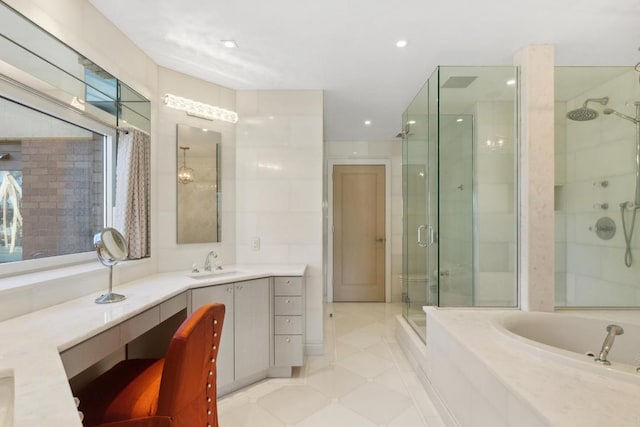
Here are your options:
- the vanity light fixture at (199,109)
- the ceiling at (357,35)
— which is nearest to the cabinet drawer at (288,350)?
the vanity light fixture at (199,109)

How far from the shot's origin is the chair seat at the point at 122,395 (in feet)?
3.56

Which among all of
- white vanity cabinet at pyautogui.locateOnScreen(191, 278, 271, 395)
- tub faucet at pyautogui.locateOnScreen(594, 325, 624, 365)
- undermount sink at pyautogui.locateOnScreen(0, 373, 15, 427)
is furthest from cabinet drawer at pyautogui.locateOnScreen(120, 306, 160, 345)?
tub faucet at pyautogui.locateOnScreen(594, 325, 624, 365)

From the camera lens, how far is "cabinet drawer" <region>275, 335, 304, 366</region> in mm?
2299

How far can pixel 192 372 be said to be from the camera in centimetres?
111

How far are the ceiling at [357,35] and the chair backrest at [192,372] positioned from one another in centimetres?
168

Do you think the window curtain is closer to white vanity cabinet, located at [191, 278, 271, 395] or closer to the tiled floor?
white vanity cabinet, located at [191, 278, 271, 395]

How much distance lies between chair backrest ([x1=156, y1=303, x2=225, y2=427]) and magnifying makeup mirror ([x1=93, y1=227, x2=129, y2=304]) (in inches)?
27.0

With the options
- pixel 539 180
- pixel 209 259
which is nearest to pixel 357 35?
pixel 539 180

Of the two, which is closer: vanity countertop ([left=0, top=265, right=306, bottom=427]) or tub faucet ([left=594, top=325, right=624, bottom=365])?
vanity countertop ([left=0, top=265, right=306, bottom=427])

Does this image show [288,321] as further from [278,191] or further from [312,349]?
[278,191]

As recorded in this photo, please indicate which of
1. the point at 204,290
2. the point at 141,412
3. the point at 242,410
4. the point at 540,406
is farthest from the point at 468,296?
the point at 141,412

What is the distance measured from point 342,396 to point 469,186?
188cm

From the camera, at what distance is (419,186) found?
2.83 m

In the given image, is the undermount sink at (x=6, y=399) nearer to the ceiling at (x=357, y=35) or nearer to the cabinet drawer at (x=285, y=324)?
the cabinet drawer at (x=285, y=324)
